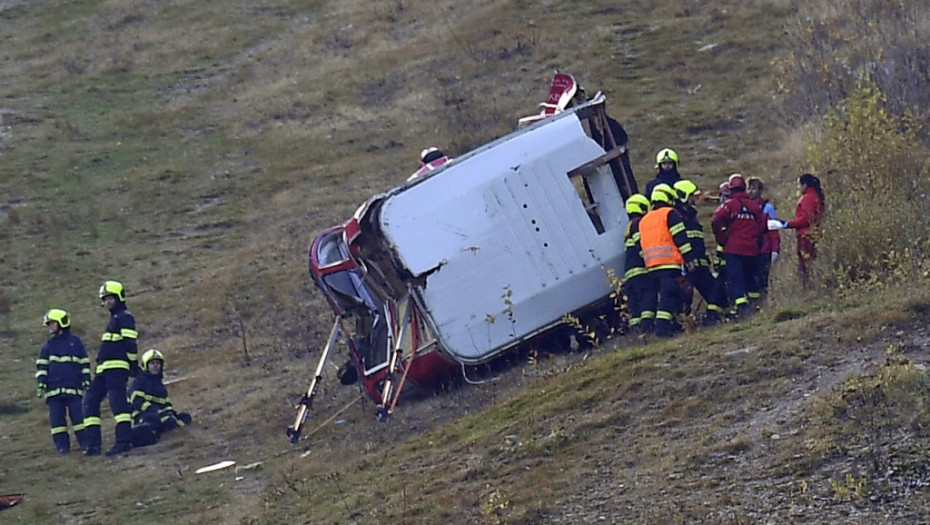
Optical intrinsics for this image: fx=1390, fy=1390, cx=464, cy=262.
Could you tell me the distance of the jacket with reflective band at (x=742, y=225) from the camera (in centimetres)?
1261

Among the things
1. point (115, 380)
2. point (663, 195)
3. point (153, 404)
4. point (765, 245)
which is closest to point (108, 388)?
point (115, 380)

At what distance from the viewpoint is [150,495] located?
1192 centimetres

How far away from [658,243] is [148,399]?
18.2 ft

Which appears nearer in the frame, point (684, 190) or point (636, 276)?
point (636, 276)

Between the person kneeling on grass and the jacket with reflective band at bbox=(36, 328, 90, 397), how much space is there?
1.86ft

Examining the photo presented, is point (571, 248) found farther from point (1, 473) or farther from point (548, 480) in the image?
point (1, 473)

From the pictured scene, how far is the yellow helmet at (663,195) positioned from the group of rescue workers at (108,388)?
17.7 ft

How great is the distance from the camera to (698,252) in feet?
40.8

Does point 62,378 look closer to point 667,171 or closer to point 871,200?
point 667,171

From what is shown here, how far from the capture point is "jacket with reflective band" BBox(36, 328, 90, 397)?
46.0 ft

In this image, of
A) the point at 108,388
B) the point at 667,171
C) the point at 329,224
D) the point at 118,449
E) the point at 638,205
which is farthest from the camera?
the point at 329,224

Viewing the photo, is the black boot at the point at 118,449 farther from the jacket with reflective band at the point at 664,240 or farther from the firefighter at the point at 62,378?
the jacket with reflective band at the point at 664,240

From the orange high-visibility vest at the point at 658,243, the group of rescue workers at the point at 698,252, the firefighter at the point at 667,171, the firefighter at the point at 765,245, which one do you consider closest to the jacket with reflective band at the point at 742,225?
the group of rescue workers at the point at 698,252

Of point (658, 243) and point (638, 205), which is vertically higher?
point (638, 205)
